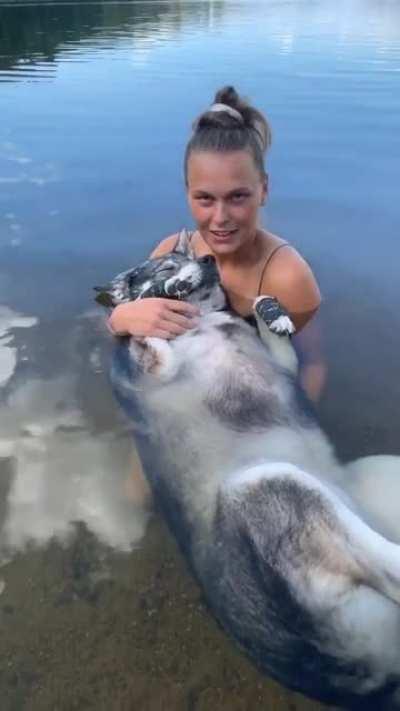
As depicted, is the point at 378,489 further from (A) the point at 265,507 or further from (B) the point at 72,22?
(B) the point at 72,22

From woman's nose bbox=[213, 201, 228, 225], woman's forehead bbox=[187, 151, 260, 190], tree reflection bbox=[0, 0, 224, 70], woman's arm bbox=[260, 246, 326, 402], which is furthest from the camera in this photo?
tree reflection bbox=[0, 0, 224, 70]

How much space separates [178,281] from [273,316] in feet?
2.21

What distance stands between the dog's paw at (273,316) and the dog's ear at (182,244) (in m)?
0.71

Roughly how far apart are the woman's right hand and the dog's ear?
48cm

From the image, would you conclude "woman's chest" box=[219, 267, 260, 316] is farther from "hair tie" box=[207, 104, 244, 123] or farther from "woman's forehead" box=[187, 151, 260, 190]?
"hair tie" box=[207, 104, 244, 123]

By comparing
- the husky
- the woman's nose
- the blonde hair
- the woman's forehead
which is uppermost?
the blonde hair

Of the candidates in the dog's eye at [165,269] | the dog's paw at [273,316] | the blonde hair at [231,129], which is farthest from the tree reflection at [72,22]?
the dog's paw at [273,316]

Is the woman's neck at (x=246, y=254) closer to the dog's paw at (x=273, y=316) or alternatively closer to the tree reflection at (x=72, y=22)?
the dog's paw at (x=273, y=316)

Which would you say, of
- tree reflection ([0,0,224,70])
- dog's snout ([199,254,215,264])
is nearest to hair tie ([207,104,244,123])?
dog's snout ([199,254,215,264])

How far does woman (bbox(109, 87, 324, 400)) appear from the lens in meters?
3.86

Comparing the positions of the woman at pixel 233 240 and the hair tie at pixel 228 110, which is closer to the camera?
the woman at pixel 233 240

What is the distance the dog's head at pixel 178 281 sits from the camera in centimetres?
412

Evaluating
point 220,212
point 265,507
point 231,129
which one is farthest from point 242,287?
point 265,507

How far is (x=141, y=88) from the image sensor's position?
1291 centimetres
